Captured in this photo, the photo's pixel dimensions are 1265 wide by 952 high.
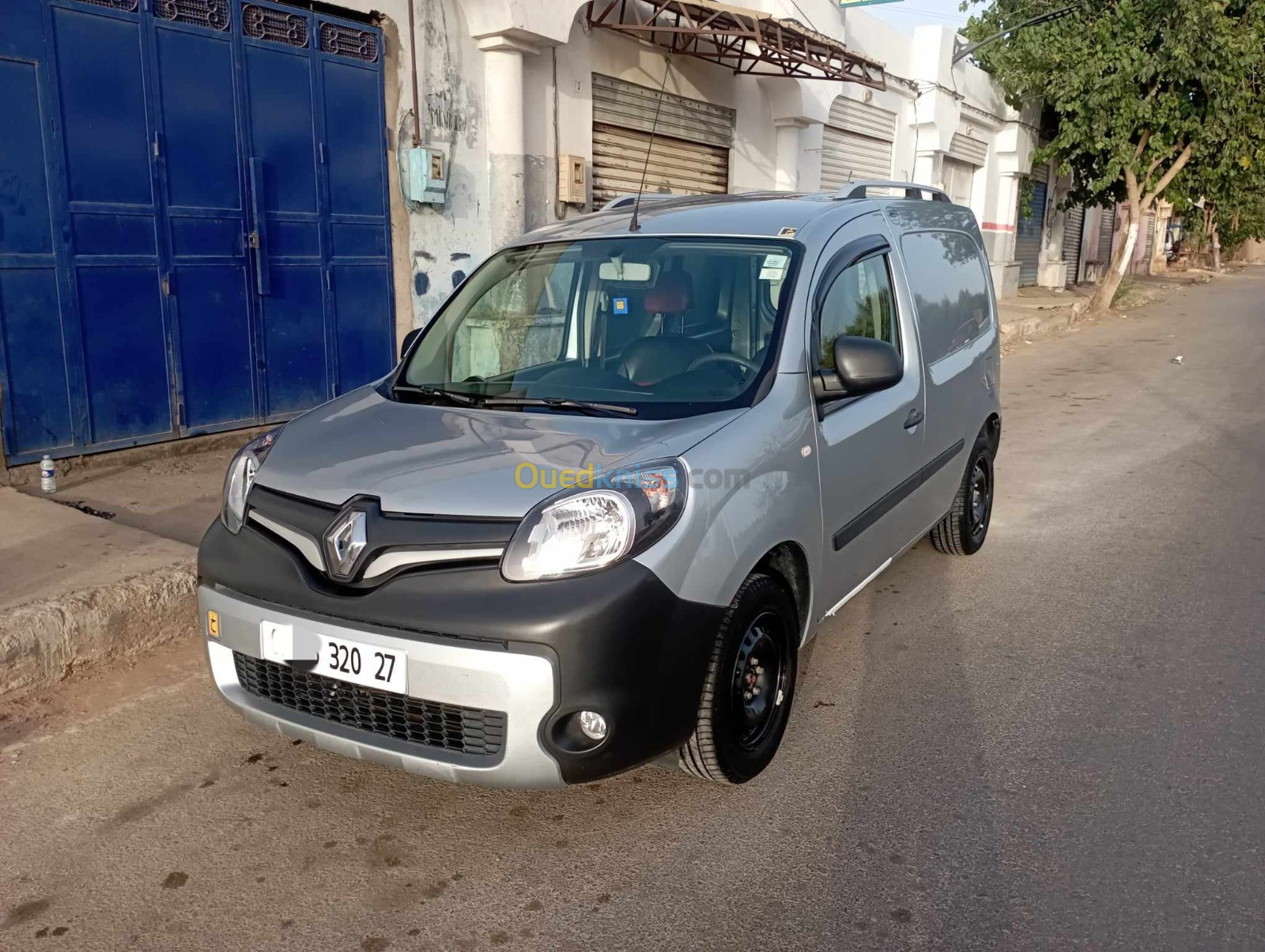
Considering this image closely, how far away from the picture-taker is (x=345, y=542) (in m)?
2.66

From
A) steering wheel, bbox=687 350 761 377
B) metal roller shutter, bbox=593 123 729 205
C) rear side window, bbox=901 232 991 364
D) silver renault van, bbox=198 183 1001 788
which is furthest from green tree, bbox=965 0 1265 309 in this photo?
steering wheel, bbox=687 350 761 377

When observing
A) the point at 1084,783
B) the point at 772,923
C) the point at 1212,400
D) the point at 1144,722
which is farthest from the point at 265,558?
the point at 1212,400

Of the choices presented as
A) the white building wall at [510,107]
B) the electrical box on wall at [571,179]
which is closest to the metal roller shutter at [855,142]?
the white building wall at [510,107]

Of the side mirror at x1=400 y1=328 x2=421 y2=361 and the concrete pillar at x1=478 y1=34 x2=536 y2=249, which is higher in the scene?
the concrete pillar at x1=478 y1=34 x2=536 y2=249

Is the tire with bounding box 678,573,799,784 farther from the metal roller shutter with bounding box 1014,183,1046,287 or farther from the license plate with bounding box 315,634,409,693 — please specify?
the metal roller shutter with bounding box 1014,183,1046,287

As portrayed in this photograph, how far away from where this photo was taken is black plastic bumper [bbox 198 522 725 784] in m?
2.45

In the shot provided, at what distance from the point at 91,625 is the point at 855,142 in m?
14.1

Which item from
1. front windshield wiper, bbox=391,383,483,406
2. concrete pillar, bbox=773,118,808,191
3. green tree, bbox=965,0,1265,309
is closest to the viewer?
front windshield wiper, bbox=391,383,483,406

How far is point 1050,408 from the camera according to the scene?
1011 cm

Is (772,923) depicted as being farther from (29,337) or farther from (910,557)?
(29,337)

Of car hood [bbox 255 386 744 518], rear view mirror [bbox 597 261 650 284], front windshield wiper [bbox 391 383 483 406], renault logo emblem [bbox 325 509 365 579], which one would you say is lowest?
renault logo emblem [bbox 325 509 365 579]

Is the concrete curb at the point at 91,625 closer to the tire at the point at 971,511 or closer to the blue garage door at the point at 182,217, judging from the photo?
the blue garage door at the point at 182,217

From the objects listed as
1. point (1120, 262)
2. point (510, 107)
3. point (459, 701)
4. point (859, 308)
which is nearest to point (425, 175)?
point (510, 107)

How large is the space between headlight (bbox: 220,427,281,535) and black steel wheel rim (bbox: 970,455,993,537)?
3.47m
